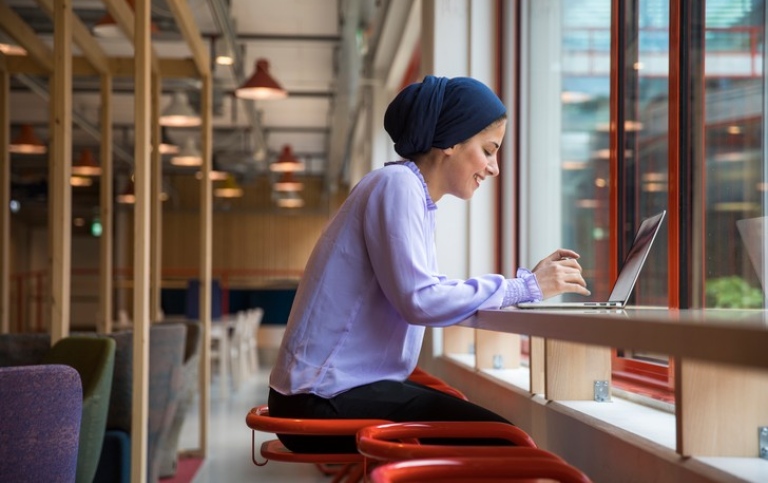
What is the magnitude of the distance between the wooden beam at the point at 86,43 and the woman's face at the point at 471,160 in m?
3.67

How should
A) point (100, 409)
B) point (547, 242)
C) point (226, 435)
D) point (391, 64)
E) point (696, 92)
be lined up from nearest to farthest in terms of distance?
point (696, 92) < point (100, 409) < point (547, 242) < point (226, 435) < point (391, 64)

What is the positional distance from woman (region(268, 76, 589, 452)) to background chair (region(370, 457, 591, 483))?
465 mm

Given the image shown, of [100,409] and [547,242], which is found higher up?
[547,242]

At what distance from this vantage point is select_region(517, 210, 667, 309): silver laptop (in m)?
1.98

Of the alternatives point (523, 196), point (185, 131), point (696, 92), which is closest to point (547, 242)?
point (523, 196)

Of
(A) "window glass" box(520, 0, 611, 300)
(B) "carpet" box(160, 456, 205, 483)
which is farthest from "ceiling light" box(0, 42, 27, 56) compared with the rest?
(A) "window glass" box(520, 0, 611, 300)

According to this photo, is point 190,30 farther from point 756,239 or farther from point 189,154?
point 189,154

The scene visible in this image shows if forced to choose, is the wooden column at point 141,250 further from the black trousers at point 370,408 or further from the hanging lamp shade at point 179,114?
the hanging lamp shade at point 179,114

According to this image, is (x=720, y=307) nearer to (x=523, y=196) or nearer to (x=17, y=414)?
(x=17, y=414)

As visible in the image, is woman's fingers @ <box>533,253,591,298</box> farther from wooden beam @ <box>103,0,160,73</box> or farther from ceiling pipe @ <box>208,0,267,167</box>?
ceiling pipe @ <box>208,0,267,167</box>

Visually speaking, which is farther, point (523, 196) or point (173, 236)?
point (173, 236)

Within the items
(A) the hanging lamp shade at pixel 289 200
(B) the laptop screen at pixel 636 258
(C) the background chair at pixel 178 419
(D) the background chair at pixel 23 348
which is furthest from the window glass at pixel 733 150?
(A) the hanging lamp shade at pixel 289 200

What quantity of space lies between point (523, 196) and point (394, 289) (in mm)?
2582

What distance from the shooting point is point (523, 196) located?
4398mm
